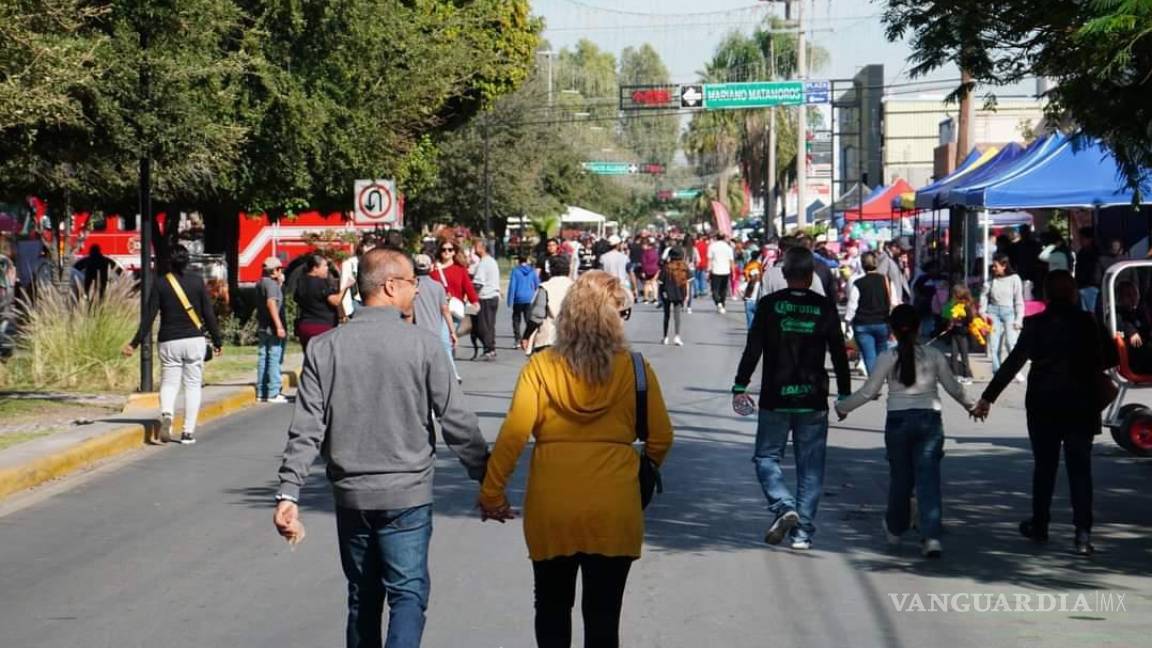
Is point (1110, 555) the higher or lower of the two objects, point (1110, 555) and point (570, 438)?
the lower

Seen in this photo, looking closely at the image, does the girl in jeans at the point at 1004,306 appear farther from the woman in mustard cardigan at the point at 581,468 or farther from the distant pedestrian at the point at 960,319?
the woman in mustard cardigan at the point at 581,468

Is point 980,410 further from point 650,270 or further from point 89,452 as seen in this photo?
point 650,270

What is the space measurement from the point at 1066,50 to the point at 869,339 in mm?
8377

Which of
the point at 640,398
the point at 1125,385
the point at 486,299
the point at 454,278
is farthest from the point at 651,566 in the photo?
the point at 486,299

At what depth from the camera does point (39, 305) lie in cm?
2028

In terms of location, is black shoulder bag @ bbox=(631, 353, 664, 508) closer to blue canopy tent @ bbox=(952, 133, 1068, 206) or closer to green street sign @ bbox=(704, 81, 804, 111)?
blue canopy tent @ bbox=(952, 133, 1068, 206)

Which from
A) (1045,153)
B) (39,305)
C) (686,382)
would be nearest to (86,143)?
(39,305)

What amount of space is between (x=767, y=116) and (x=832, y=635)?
83.8 meters

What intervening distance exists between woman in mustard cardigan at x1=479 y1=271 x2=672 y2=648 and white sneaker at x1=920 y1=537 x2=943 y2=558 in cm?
390

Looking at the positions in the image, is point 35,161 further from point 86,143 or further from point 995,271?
point 995,271

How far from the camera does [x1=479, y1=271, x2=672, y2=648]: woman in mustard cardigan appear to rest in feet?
18.2

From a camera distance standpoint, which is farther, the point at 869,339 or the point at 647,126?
the point at 647,126

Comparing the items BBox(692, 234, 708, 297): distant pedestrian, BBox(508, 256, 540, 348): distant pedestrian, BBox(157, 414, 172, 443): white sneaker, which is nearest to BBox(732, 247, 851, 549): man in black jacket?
BBox(157, 414, 172, 443): white sneaker

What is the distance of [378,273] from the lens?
18.7 feet
